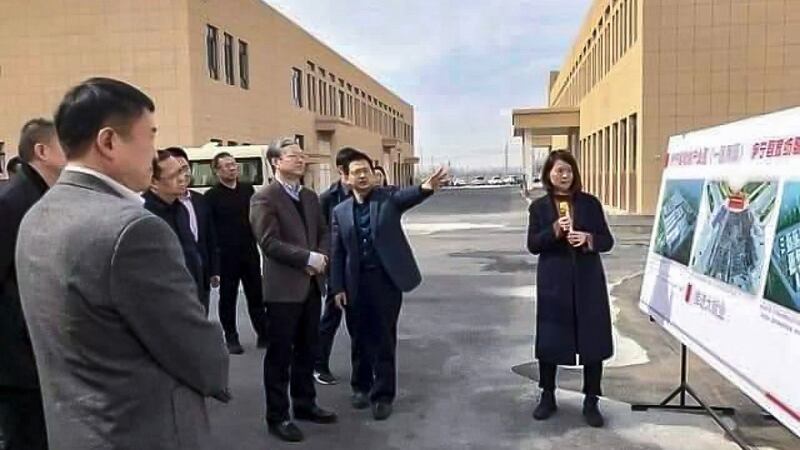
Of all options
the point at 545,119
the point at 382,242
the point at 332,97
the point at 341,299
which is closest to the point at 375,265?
the point at 382,242

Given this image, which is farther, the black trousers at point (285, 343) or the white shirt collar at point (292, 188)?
the white shirt collar at point (292, 188)

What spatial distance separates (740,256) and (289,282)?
2596mm

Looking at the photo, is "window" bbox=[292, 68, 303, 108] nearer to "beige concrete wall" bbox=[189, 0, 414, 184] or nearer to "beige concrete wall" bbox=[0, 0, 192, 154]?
"beige concrete wall" bbox=[189, 0, 414, 184]

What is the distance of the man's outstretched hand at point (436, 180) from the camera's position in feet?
14.2

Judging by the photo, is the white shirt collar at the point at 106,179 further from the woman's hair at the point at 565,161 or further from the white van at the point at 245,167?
the white van at the point at 245,167

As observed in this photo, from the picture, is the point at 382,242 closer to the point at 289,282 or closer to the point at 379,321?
the point at 379,321

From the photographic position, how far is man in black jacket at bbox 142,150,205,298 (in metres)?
4.84

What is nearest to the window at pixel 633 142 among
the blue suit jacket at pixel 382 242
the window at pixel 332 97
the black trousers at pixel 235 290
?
the black trousers at pixel 235 290

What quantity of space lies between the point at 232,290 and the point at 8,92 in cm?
2095

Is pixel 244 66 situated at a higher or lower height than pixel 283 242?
higher

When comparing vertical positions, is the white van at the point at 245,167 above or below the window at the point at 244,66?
below

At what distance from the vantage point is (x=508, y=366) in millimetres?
5961

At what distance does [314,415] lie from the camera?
4.59 m

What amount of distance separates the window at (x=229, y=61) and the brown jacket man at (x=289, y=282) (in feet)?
74.3
